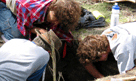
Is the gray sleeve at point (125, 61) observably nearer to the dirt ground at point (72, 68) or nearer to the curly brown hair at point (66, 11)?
the dirt ground at point (72, 68)

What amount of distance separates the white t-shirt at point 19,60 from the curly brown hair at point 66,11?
31.9 inches

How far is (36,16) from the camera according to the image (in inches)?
91.7

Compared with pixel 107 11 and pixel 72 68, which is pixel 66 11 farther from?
pixel 107 11

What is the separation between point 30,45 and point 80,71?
→ 4.84ft

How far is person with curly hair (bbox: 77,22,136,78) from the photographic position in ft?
6.39

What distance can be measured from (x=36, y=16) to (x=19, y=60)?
3.32 feet

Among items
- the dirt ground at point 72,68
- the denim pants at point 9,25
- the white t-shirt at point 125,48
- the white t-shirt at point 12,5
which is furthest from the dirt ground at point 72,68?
the white t-shirt at point 12,5

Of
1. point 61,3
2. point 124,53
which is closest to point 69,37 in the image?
point 61,3

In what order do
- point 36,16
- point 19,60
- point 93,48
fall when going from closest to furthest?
point 19,60 → point 93,48 → point 36,16

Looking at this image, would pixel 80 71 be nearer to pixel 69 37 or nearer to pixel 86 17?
pixel 69 37

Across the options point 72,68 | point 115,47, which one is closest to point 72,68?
point 72,68

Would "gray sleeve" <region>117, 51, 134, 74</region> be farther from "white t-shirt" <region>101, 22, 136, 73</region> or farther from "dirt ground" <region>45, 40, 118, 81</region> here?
"dirt ground" <region>45, 40, 118, 81</region>

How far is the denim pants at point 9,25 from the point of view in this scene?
254 centimetres

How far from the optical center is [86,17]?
3205 millimetres
